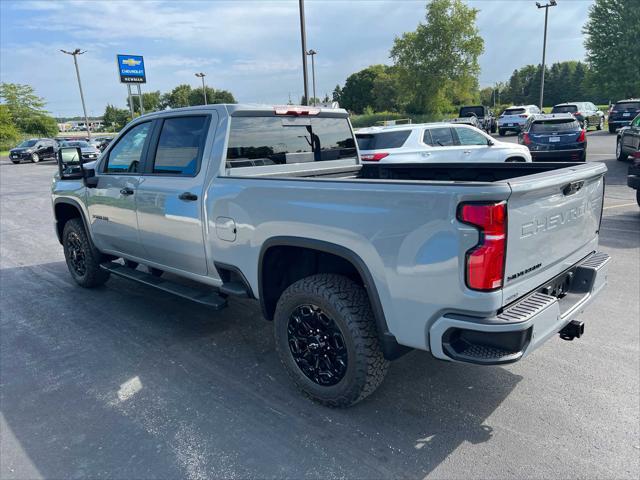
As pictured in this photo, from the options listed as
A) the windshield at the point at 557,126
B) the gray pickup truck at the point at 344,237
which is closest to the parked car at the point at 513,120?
the windshield at the point at 557,126

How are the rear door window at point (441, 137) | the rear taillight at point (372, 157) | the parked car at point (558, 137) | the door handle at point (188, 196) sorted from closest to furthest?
the door handle at point (188, 196), the rear taillight at point (372, 157), the rear door window at point (441, 137), the parked car at point (558, 137)

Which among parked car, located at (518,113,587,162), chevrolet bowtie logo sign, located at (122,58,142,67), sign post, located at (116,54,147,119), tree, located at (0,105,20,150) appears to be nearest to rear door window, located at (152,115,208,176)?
parked car, located at (518,113,587,162)

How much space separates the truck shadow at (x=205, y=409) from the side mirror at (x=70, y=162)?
5.46 ft

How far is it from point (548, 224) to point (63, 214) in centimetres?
561

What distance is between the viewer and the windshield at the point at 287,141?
392 centimetres

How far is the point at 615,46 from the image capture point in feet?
Answer: 141

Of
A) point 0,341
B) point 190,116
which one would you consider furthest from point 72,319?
point 190,116

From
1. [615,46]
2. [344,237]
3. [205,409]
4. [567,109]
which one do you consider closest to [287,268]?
[344,237]

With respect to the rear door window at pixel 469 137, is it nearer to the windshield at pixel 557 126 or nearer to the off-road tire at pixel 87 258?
the windshield at pixel 557 126

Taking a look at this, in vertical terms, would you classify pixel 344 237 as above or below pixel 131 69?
below

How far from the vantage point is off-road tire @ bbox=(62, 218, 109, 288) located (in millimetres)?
5477

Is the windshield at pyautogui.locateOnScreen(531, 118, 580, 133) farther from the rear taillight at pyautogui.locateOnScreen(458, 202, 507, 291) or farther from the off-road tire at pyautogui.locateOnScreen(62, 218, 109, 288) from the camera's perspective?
the rear taillight at pyautogui.locateOnScreen(458, 202, 507, 291)

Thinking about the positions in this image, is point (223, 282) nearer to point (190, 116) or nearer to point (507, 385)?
point (190, 116)

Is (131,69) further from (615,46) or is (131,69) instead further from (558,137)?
(615,46)
